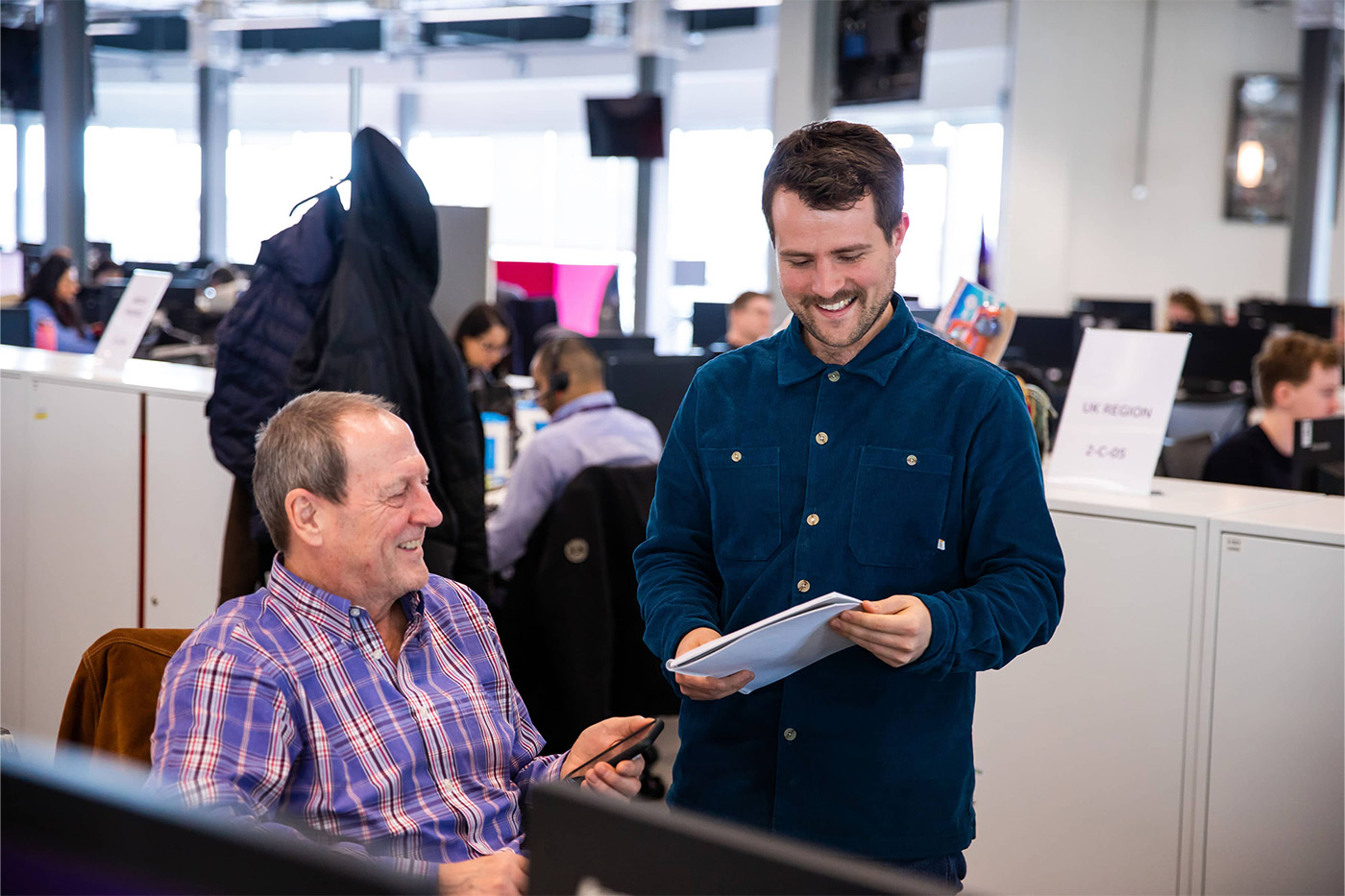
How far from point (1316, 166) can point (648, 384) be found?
26.3 feet

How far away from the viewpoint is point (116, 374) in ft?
12.1

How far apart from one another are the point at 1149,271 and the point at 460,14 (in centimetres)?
685

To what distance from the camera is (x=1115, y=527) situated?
254 centimetres

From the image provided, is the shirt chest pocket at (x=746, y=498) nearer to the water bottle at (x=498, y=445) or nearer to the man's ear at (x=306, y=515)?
the man's ear at (x=306, y=515)

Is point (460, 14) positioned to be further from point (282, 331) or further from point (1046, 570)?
point (1046, 570)

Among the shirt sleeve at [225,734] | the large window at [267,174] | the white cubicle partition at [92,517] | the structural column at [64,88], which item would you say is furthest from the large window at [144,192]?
the shirt sleeve at [225,734]

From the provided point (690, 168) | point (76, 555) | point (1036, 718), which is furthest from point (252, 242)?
point (1036, 718)

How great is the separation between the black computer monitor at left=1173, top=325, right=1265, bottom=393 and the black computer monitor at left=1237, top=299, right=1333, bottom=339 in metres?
1.05

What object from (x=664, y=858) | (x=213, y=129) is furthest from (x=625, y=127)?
(x=664, y=858)

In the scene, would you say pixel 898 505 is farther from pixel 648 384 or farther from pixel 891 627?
pixel 648 384

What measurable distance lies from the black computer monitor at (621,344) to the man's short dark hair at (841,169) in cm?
419

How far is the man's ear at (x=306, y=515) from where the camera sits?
161 centimetres

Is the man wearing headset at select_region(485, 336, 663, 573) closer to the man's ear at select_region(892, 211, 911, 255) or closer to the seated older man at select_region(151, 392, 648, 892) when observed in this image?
the seated older man at select_region(151, 392, 648, 892)

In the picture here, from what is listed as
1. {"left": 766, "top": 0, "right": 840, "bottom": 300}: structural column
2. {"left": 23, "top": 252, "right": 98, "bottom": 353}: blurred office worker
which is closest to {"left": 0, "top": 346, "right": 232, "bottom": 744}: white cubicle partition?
{"left": 23, "top": 252, "right": 98, "bottom": 353}: blurred office worker
